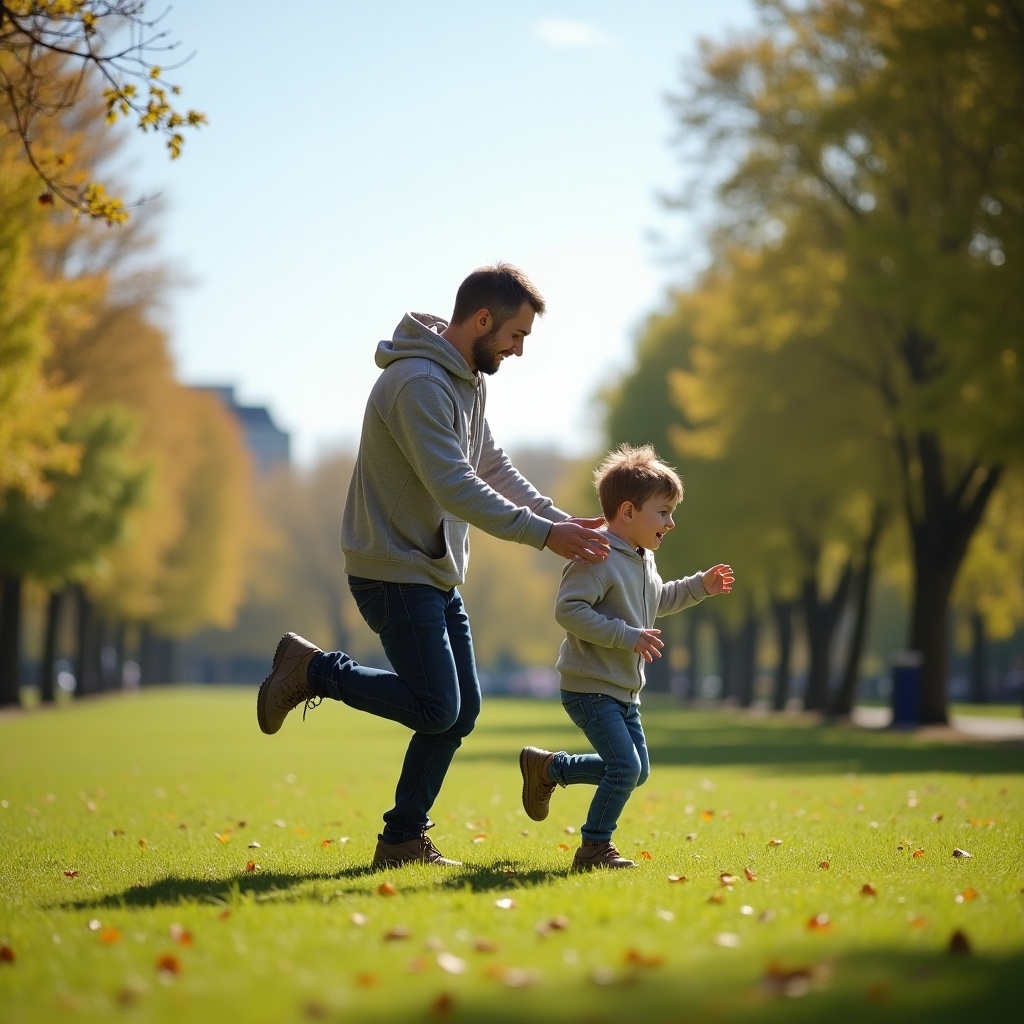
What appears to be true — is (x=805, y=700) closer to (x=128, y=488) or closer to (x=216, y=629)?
(x=128, y=488)

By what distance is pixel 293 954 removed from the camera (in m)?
4.14

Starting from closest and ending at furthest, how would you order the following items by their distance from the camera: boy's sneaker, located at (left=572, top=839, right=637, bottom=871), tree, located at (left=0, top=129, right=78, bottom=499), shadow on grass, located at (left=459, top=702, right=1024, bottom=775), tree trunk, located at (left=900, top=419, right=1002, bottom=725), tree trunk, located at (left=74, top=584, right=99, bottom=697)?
boy's sneaker, located at (left=572, top=839, right=637, bottom=871) < shadow on grass, located at (left=459, top=702, right=1024, bottom=775) < tree, located at (left=0, top=129, right=78, bottom=499) < tree trunk, located at (left=900, top=419, right=1002, bottom=725) < tree trunk, located at (left=74, top=584, right=99, bottom=697)

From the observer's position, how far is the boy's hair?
Answer: 6.46m

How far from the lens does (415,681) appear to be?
20.2 ft

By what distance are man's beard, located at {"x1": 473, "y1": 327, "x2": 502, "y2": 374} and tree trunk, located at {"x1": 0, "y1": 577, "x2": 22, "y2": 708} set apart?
2852 centimetres

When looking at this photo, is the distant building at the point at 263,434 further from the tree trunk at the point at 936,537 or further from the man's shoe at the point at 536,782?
the man's shoe at the point at 536,782

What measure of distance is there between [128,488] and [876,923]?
104 ft

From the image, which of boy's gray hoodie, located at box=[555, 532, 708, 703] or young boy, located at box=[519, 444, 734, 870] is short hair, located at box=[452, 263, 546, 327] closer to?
young boy, located at box=[519, 444, 734, 870]

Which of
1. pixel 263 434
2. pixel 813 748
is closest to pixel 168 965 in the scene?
pixel 813 748

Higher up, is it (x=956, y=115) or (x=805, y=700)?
(x=956, y=115)

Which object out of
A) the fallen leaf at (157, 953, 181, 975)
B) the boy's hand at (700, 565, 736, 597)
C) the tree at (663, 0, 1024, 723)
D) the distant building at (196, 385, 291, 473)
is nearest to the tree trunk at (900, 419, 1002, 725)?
the tree at (663, 0, 1024, 723)

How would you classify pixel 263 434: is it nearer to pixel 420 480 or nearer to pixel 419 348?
pixel 419 348

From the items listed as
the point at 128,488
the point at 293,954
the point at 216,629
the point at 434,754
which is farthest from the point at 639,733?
the point at 216,629

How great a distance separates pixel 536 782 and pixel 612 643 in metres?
0.94
